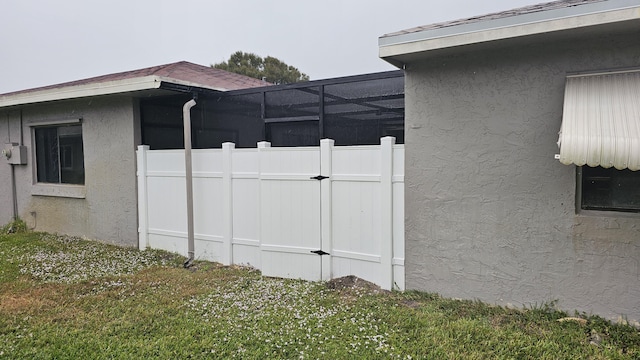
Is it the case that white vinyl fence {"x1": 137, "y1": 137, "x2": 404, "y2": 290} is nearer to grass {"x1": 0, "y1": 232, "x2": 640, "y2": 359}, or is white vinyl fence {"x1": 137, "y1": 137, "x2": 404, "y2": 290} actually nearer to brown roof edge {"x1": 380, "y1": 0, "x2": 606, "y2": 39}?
grass {"x1": 0, "y1": 232, "x2": 640, "y2": 359}

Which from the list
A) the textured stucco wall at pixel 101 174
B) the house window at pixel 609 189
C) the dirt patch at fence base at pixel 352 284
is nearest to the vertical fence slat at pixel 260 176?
the dirt patch at fence base at pixel 352 284

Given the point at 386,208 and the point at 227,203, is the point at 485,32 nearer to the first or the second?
the point at 386,208

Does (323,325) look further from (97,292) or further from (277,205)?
(97,292)

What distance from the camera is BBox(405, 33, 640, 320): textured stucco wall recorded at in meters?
3.62

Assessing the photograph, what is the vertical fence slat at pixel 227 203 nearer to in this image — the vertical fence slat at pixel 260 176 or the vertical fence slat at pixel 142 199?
the vertical fence slat at pixel 260 176

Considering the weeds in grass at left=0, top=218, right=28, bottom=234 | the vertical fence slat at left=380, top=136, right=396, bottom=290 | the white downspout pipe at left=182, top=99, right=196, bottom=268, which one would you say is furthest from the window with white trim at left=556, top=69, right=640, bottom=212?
the weeds in grass at left=0, top=218, right=28, bottom=234

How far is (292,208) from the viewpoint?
522cm

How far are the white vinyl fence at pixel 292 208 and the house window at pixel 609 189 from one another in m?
1.75

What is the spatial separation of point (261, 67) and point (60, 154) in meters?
21.7

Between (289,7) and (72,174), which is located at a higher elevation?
(289,7)

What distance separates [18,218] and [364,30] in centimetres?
1429

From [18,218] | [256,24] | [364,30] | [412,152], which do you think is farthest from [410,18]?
[18,218]

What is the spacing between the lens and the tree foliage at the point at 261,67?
90.3 feet

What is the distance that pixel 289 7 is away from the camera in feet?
54.3
